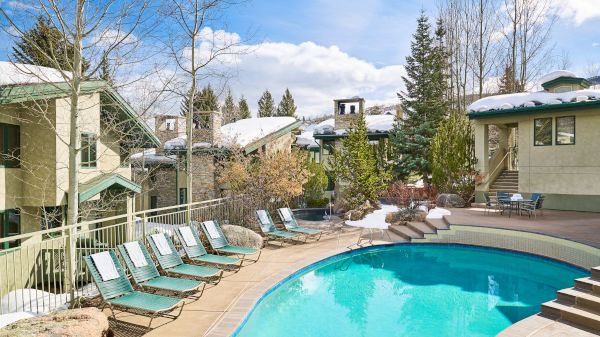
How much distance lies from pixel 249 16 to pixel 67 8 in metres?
6.93

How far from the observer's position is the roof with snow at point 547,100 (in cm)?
1714

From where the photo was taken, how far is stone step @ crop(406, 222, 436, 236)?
1460 centimetres

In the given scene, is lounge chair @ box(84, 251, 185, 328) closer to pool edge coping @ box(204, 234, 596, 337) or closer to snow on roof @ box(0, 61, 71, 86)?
pool edge coping @ box(204, 234, 596, 337)

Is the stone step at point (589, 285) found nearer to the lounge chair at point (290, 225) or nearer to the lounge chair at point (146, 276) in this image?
the lounge chair at point (146, 276)

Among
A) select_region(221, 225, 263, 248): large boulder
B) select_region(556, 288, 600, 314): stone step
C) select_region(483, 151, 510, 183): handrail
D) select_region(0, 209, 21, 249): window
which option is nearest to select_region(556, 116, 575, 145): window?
select_region(483, 151, 510, 183): handrail

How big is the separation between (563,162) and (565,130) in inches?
59.8

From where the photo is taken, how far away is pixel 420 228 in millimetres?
14922

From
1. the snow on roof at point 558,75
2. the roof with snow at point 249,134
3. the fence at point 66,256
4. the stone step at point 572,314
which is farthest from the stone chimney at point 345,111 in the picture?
the stone step at point 572,314

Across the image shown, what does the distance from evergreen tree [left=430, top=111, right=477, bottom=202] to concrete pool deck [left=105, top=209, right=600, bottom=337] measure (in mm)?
4186

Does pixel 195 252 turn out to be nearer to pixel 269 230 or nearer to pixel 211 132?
pixel 269 230

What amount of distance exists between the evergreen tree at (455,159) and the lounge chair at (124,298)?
17.4 metres

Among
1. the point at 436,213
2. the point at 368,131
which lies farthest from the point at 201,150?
the point at 436,213

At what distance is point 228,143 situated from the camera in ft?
76.0

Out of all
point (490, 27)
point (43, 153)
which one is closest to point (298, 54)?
point (490, 27)
